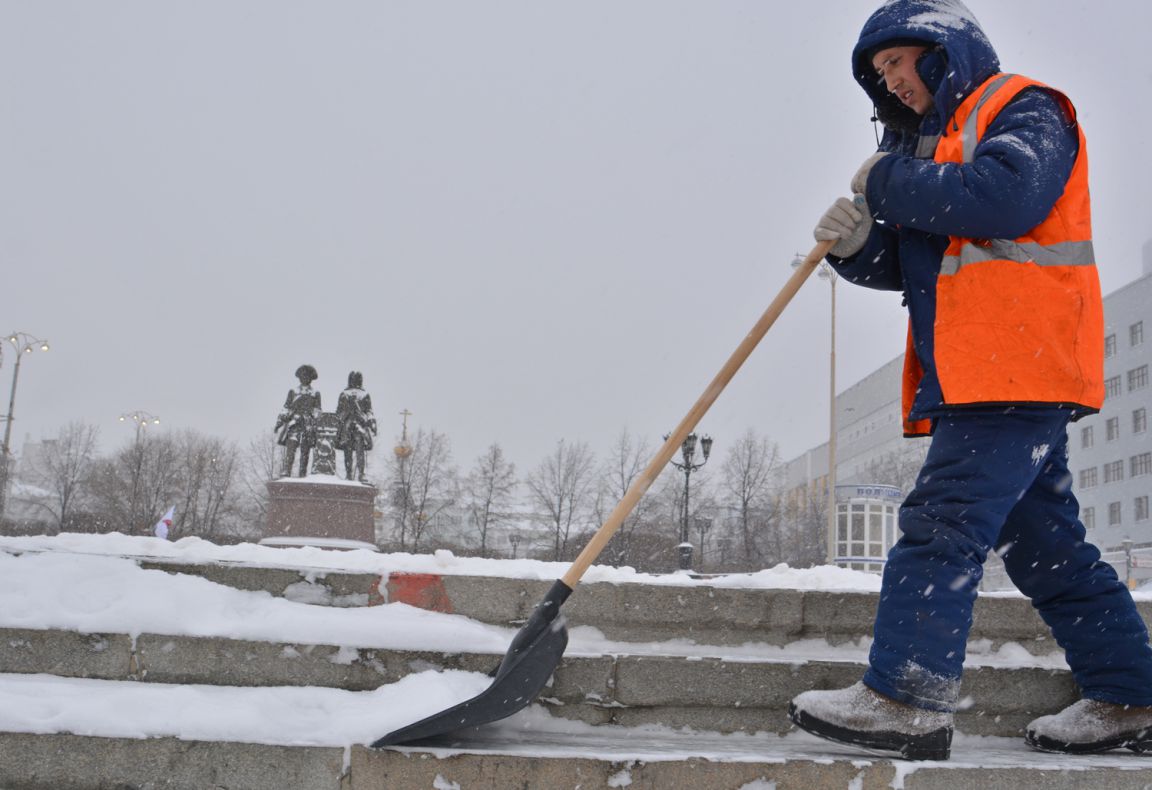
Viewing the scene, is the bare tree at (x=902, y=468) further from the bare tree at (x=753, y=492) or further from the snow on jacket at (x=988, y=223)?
the snow on jacket at (x=988, y=223)

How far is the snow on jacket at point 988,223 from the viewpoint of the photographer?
2244 mm

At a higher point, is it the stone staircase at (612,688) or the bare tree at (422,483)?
the bare tree at (422,483)

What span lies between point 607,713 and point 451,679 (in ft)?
1.58

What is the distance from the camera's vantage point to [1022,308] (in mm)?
2268

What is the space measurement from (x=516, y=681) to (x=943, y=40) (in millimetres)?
2099

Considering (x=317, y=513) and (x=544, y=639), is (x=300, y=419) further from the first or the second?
(x=544, y=639)

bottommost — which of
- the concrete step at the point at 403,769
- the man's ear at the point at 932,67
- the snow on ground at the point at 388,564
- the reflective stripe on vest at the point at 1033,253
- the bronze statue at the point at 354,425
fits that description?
the concrete step at the point at 403,769

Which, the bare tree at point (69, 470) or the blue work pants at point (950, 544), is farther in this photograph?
the bare tree at point (69, 470)

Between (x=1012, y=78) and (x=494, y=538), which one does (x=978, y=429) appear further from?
(x=494, y=538)

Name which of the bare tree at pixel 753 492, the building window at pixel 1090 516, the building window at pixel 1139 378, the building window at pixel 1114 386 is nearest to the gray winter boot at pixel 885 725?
the bare tree at pixel 753 492

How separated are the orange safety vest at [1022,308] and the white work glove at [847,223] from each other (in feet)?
0.98

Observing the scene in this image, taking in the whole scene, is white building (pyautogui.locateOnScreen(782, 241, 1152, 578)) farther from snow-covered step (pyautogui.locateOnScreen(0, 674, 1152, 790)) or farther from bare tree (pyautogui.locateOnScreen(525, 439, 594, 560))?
snow-covered step (pyautogui.locateOnScreen(0, 674, 1152, 790))

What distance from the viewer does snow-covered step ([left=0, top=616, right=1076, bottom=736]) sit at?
2.58 m

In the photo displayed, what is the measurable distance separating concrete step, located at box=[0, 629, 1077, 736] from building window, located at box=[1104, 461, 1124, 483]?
4947cm
